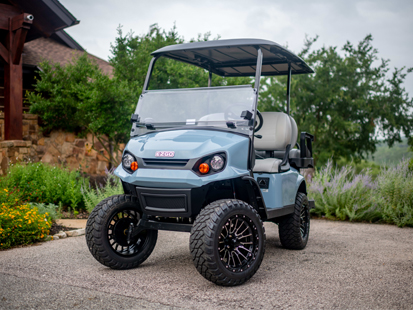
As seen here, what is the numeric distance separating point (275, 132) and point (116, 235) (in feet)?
7.85

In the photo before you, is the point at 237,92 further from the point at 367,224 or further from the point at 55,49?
the point at 55,49

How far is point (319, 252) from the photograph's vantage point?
5.07 m

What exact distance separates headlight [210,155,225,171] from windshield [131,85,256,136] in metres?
0.51

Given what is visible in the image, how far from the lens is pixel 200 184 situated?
136 inches

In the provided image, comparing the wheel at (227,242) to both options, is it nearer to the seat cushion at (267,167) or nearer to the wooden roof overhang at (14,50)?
the seat cushion at (267,167)

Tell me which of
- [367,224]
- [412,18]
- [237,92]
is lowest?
[367,224]

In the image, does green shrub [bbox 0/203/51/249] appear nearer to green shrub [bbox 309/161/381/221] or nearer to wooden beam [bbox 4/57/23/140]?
wooden beam [bbox 4/57/23/140]

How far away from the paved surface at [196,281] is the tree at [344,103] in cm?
1458

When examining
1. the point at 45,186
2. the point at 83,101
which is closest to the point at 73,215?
the point at 45,186

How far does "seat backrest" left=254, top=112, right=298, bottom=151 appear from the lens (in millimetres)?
5184

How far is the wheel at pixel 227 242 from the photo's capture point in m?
3.38

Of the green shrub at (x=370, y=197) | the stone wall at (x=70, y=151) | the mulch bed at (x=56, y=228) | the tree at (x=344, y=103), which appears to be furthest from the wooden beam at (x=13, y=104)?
the tree at (x=344, y=103)

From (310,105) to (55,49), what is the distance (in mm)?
12013

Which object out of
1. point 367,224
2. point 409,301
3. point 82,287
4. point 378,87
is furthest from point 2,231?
point 378,87
